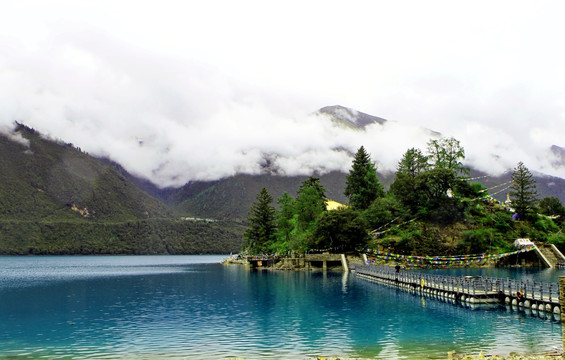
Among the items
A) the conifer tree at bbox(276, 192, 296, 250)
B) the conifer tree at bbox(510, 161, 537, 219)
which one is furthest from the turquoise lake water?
the conifer tree at bbox(510, 161, 537, 219)

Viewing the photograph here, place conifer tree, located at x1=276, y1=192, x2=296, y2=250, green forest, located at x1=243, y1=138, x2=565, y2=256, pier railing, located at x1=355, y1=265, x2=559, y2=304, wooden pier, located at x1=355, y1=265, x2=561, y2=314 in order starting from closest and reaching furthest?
wooden pier, located at x1=355, y1=265, x2=561, y2=314 → pier railing, located at x1=355, y1=265, x2=559, y2=304 → green forest, located at x1=243, y1=138, x2=565, y2=256 → conifer tree, located at x1=276, y1=192, x2=296, y2=250

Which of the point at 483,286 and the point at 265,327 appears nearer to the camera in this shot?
the point at 265,327

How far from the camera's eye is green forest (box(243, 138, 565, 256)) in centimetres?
9344

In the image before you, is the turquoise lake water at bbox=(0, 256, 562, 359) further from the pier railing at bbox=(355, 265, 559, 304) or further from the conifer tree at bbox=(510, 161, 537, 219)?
the conifer tree at bbox=(510, 161, 537, 219)

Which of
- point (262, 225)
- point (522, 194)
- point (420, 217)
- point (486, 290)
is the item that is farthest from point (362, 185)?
point (486, 290)

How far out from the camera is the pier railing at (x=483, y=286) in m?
36.7

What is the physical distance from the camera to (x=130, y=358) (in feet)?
78.5

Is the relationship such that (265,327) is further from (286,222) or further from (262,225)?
(262,225)

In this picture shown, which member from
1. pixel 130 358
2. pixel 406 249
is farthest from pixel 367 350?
pixel 406 249

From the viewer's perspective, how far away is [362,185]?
373ft

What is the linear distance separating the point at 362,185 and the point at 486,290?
2851 inches

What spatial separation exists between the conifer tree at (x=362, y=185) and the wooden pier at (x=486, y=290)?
168 feet

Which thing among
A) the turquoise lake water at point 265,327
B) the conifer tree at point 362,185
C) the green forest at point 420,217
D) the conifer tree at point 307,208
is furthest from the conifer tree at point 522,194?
the turquoise lake water at point 265,327

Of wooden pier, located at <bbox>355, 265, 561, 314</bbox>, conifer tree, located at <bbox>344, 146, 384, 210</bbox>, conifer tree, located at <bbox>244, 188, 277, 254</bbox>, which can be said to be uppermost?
conifer tree, located at <bbox>344, 146, 384, 210</bbox>
